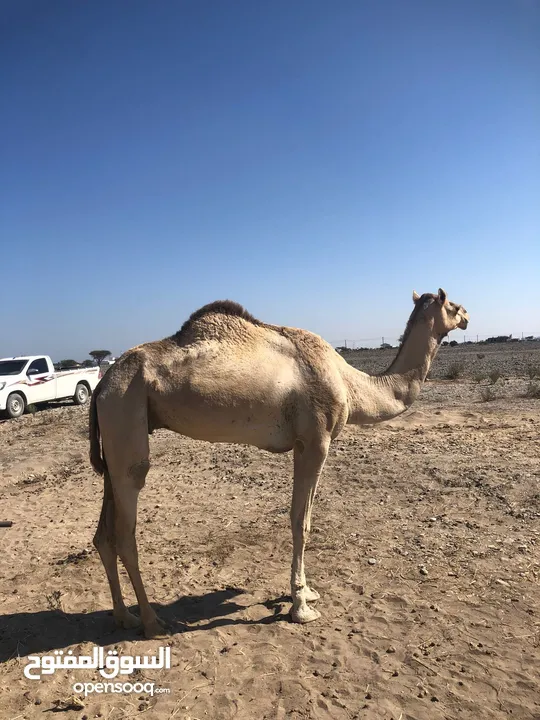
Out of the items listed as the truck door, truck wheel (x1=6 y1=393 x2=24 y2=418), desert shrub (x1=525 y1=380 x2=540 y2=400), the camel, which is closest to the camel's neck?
the camel

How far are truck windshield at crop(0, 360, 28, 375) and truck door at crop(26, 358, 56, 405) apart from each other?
0.29 metres

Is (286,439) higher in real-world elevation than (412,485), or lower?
higher

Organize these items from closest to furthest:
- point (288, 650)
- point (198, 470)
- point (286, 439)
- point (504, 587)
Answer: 1. point (288, 650)
2. point (286, 439)
3. point (504, 587)
4. point (198, 470)

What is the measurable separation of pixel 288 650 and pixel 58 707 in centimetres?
167

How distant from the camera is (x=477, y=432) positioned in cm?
1103

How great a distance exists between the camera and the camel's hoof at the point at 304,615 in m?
4.22

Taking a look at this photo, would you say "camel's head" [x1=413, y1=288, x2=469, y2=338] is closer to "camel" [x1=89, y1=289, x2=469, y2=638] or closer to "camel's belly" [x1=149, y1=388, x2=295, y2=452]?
"camel" [x1=89, y1=289, x2=469, y2=638]

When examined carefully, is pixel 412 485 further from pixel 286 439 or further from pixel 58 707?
pixel 58 707

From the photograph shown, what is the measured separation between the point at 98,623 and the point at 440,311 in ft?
14.4

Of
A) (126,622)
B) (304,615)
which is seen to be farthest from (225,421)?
(126,622)

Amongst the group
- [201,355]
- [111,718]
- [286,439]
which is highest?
[201,355]

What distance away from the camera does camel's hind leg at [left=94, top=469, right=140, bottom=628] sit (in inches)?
→ 164

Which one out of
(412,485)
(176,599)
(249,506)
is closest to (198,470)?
(249,506)

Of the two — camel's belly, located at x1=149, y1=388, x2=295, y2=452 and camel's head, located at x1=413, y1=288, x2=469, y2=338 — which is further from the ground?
camel's head, located at x1=413, y1=288, x2=469, y2=338
